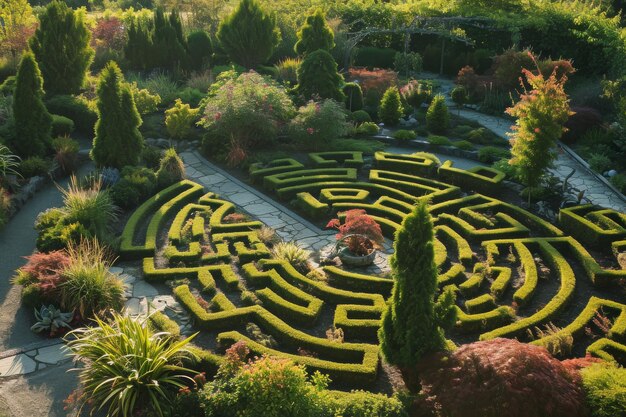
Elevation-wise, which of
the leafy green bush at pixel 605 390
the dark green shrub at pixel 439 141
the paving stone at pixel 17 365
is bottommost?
the dark green shrub at pixel 439 141

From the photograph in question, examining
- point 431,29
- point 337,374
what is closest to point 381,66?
point 431,29

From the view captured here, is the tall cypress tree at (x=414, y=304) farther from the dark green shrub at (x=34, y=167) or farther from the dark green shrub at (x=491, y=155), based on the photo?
the dark green shrub at (x=34, y=167)

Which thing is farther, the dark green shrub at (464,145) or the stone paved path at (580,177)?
the dark green shrub at (464,145)

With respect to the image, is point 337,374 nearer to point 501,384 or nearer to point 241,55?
point 501,384

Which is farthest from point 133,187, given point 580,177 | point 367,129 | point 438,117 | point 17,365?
point 580,177

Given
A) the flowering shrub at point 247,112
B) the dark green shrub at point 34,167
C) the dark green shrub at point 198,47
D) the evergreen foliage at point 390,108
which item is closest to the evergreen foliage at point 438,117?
the evergreen foliage at point 390,108
